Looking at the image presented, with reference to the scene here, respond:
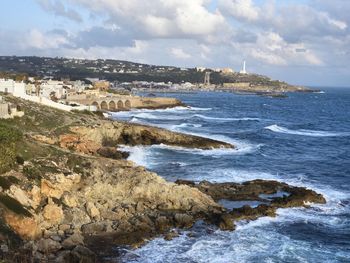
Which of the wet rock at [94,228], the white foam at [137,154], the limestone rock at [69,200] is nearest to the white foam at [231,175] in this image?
the white foam at [137,154]

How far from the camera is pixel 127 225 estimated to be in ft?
93.4

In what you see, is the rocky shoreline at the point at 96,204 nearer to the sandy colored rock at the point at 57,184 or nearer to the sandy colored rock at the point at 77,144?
the sandy colored rock at the point at 57,184

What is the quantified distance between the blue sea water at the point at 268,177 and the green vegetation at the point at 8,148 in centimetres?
1012

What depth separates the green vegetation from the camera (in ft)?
99.6

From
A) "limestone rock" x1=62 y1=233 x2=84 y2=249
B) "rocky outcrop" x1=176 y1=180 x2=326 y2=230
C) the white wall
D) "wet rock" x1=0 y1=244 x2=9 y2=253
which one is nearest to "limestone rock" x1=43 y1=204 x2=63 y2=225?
"limestone rock" x1=62 y1=233 x2=84 y2=249

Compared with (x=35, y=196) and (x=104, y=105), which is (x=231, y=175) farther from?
(x=104, y=105)

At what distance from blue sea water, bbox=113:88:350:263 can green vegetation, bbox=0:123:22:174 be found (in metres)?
10.1

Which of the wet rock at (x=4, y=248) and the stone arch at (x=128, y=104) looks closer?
the wet rock at (x=4, y=248)

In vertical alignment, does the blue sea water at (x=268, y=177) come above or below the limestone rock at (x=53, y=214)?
below

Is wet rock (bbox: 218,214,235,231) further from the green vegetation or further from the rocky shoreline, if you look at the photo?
the green vegetation

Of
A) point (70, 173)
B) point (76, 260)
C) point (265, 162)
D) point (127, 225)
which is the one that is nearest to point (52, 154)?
point (70, 173)

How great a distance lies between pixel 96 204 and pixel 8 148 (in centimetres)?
679

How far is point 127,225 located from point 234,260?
6.55 m

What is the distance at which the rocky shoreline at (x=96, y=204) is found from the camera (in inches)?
998
